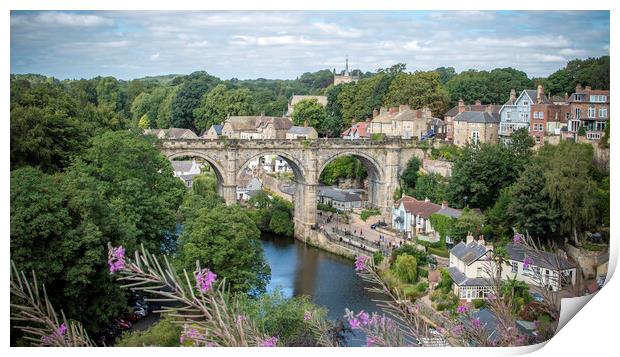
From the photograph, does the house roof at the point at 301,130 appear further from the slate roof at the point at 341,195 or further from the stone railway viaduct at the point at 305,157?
the stone railway viaduct at the point at 305,157

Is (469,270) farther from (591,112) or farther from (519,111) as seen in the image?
A: (519,111)

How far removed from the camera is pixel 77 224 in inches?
649

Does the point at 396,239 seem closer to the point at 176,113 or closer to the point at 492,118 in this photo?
the point at 492,118

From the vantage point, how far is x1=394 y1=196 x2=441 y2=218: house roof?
30406 millimetres

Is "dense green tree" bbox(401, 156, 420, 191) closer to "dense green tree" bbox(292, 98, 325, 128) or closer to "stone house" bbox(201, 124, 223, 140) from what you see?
"dense green tree" bbox(292, 98, 325, 128)

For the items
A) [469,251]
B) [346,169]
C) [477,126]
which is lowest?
[469,251]

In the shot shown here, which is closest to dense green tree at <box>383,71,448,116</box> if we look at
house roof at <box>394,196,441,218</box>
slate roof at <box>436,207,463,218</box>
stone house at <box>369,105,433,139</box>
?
stone house at <box>369,105,433,139</box>

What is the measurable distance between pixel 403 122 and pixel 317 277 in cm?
1409

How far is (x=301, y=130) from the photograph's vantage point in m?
48.7

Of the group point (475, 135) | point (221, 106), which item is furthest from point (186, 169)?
point (475, 135)

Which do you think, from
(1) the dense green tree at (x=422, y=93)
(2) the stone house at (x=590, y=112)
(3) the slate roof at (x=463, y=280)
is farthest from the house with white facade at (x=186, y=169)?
(3) the slate roof at (x=463, y=280)

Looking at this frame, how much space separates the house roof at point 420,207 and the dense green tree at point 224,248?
11.0m

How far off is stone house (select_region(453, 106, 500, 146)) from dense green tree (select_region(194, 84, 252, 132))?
22.9m

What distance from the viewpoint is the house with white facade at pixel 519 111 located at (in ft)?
110
